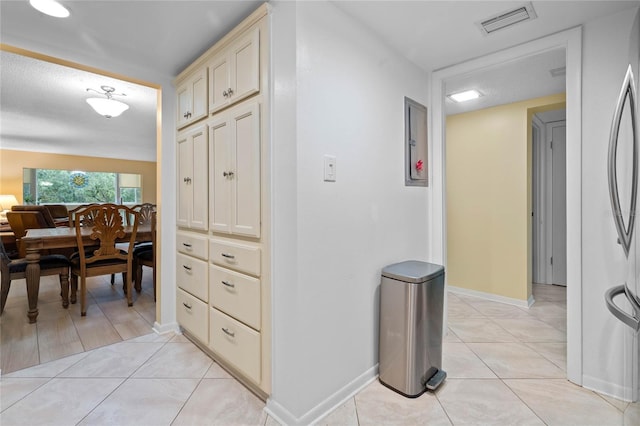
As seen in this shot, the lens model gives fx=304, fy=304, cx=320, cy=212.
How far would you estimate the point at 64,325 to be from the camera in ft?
8.75

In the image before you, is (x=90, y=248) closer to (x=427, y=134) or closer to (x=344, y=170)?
(x=344, y=170)

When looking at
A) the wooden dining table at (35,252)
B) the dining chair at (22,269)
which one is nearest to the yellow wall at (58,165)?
the dining chair at (22,269)

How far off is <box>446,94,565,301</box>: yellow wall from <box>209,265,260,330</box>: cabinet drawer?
108 inches

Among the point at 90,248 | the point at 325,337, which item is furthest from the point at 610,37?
the point at 90,248

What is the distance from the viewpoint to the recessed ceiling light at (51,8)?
5.21 ft

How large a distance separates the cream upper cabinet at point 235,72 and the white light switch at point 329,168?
53 centimetres

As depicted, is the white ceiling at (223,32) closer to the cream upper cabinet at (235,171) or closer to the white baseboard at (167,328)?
the cream upper cabinet at (235,171)

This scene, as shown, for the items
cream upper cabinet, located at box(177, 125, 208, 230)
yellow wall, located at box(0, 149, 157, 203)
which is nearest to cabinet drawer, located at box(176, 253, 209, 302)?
cream upper cabinet, located at box(177, 125, 208, 230)

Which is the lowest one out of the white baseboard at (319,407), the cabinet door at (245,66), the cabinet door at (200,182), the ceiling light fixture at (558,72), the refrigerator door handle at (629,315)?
the white baseboard at (319,407)

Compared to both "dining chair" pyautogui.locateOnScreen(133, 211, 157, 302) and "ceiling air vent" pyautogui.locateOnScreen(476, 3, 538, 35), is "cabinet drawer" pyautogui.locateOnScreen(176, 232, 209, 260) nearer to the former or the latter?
"dining chair" pyautogui.locateOnScreen(133, 211, 157, 302)

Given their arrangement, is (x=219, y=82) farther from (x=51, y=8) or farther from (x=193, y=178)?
(x=51, y=8)

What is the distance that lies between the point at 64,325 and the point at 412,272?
299 cm

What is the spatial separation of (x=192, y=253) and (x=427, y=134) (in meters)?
2.02

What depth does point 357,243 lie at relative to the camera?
1.73 metres
